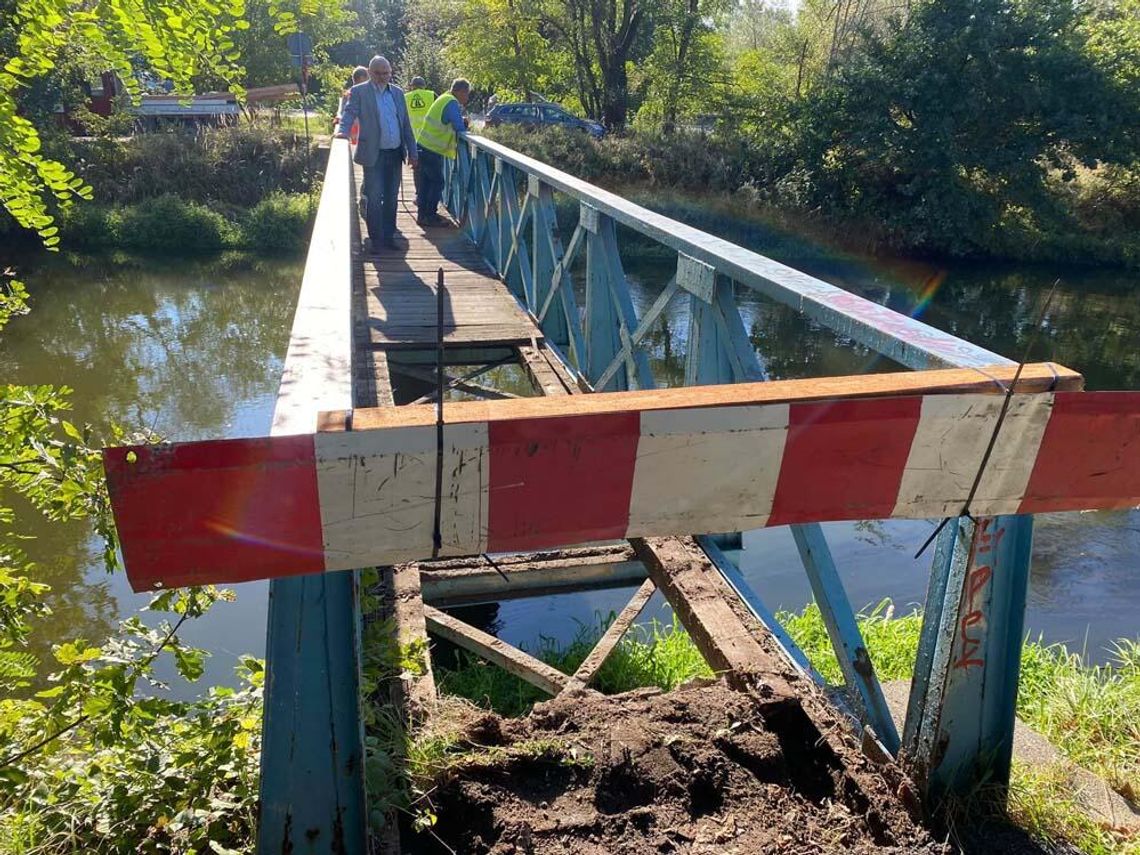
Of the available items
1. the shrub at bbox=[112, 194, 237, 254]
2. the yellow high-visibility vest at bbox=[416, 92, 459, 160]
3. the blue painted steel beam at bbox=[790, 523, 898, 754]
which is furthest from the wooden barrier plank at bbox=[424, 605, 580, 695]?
the shrub at bbox=[112, 194, 237, 254]

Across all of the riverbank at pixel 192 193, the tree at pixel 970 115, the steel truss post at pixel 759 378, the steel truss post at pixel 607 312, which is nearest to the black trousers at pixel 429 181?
the steel truss post at pixel 607 312

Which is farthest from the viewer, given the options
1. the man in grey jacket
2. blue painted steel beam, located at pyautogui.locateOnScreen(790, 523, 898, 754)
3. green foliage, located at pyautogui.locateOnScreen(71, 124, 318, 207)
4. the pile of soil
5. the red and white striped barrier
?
green foliage, located at pyautogui.locateOnScreen(71, 124, 318, 207)

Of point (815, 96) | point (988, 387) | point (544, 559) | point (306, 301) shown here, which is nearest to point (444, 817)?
point (306, 301)

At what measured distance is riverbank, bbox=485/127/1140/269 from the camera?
2011 cm

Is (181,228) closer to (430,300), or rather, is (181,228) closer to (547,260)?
(430,300)

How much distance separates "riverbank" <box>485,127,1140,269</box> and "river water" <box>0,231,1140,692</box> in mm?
657

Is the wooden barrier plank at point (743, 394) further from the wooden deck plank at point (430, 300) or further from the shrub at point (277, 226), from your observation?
the shrub at point (277, 226)

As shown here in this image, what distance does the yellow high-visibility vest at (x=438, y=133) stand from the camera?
27.0ft

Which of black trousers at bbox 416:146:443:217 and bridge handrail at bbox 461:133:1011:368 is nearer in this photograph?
bridge handrail at bbox 461:133:1011:368

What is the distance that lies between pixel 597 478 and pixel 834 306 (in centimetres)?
109

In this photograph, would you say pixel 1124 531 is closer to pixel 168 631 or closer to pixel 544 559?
pixel 544 559

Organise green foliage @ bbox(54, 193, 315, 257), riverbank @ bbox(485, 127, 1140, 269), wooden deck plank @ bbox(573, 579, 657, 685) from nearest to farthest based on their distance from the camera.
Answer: wooden deck plank @ bbox(573, 579, 657, 685)
green foliage @ bbox(54, 193, 315, 257)
riverbank @ bbox(485, 127, 1140, 269)

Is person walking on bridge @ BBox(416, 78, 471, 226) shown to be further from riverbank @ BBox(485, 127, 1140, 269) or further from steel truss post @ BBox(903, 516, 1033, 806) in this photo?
riverbank @ BBox(485, 127, 1140, 269)

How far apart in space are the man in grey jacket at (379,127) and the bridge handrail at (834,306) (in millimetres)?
3798
